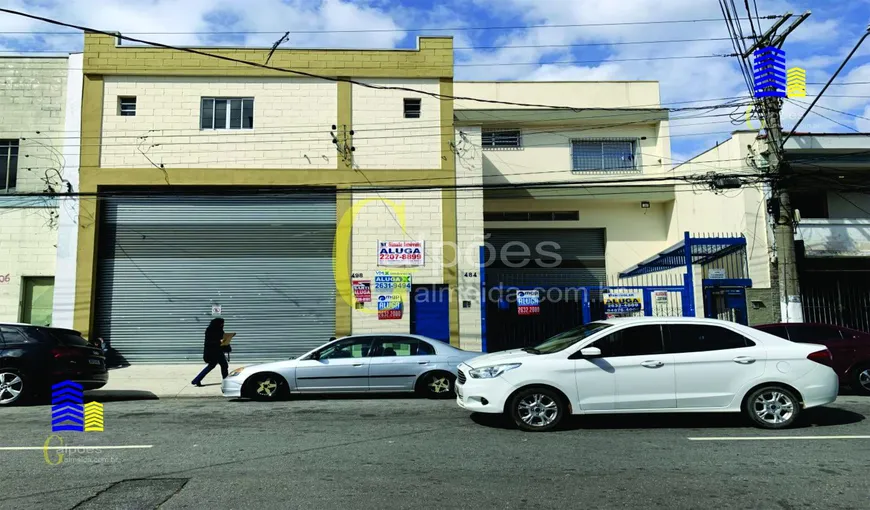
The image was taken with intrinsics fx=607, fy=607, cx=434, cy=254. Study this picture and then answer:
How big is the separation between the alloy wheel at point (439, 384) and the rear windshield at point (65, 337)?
6305 mm

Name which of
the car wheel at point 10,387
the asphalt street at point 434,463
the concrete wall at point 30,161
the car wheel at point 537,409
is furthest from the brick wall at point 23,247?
the car wheel at point 537,409

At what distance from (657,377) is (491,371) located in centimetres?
203

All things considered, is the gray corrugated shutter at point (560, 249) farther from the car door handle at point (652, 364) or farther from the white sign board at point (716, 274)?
the car door handle at point (652, 364)

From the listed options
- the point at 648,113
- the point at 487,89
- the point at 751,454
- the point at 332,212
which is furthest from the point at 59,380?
the point at 648,113

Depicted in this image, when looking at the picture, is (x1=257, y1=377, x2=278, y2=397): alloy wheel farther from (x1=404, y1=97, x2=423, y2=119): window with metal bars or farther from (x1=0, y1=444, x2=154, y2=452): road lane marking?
(x1=404, y1=97, x2=423, y2=119): window with metal bars

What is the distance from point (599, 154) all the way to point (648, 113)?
2.18 meters

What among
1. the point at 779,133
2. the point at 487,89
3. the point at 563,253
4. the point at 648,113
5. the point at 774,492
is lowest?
the point at 774,492

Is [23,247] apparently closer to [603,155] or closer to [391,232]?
[391,232]

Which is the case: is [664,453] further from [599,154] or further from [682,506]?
[599,154]

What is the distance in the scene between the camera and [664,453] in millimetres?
6309

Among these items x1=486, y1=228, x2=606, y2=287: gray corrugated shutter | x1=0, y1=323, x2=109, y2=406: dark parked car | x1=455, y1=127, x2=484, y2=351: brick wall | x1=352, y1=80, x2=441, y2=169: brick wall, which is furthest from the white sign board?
x1=0, y1=323, x2=109, y2=406: dark parked car

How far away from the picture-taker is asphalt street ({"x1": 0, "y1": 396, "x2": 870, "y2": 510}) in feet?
16.0

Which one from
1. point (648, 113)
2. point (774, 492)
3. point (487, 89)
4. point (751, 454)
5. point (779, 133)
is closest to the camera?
point (774, 492)

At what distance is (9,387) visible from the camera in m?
9.98
